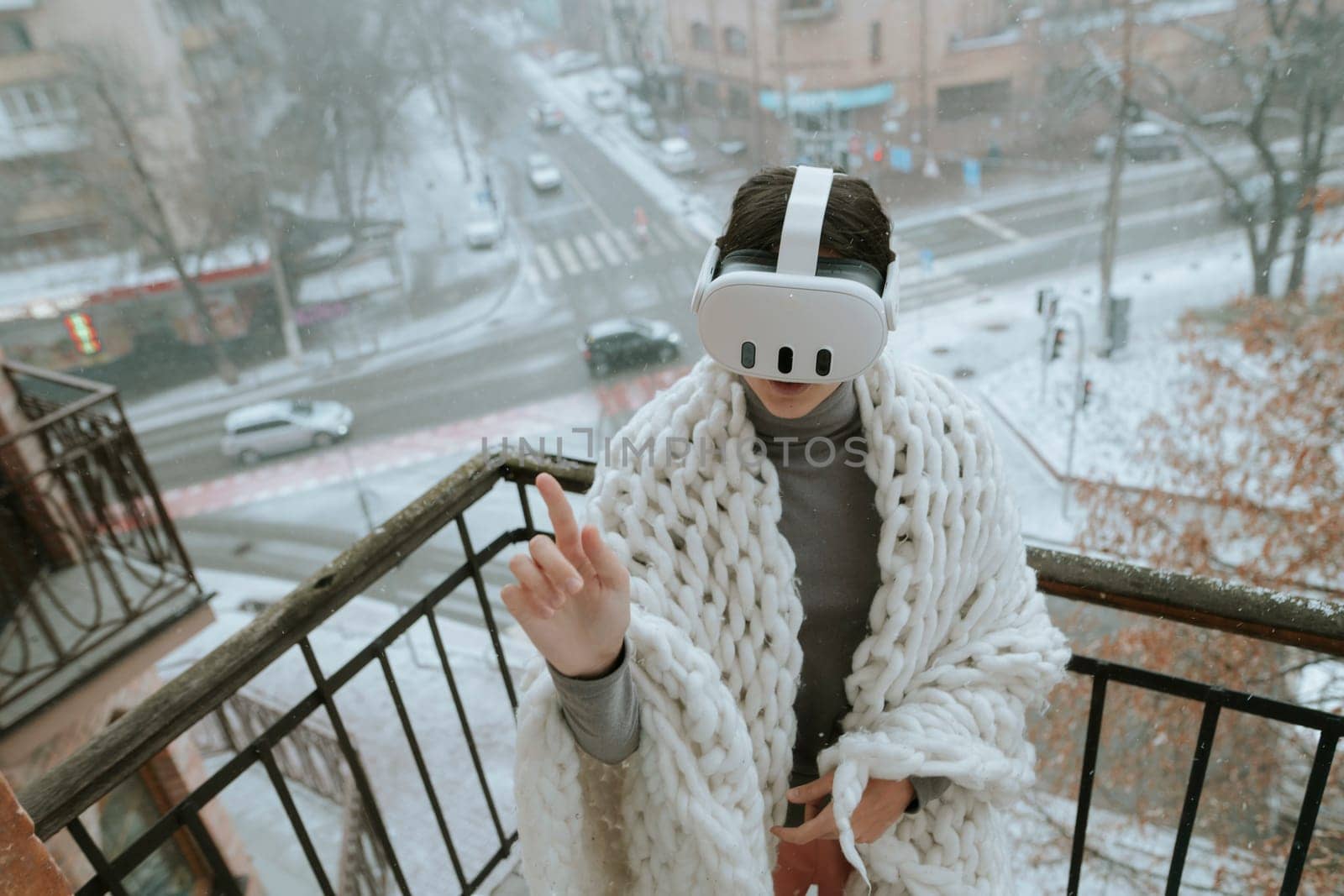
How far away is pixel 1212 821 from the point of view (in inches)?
183

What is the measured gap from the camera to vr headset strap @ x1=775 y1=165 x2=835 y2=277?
69cm

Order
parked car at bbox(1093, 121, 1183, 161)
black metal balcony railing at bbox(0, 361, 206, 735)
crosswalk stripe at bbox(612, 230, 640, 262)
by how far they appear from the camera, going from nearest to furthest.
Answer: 1. black metal balcony railing at bbox(0, 361, 206, 735)
2. parked car at bbox(1093, 121, 1183, 161)
3. crosswalk stripe at bbox(612, 230, 640, 262)

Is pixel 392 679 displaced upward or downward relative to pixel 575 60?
downward

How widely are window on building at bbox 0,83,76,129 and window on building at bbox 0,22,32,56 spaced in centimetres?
26

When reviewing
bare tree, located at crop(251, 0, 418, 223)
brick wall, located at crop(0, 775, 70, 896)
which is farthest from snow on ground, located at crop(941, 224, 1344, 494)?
brick wall, located at crop(0, 775, 70, 896)

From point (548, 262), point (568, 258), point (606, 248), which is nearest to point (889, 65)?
point (606, 248)

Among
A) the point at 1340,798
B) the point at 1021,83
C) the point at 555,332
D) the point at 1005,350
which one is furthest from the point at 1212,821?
the point at 555,332

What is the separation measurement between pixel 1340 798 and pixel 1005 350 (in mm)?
3604

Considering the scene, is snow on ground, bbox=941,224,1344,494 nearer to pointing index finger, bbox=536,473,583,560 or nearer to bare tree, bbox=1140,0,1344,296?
bare tree, bbox=1140,0,1344,296

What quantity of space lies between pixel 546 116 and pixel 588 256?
1.37m

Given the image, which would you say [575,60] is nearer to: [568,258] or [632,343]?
[568,258]

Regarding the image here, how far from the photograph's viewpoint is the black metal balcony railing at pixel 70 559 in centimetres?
267

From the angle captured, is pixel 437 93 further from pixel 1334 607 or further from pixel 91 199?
pixel 1334 607

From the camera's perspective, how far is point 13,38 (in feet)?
21.2
